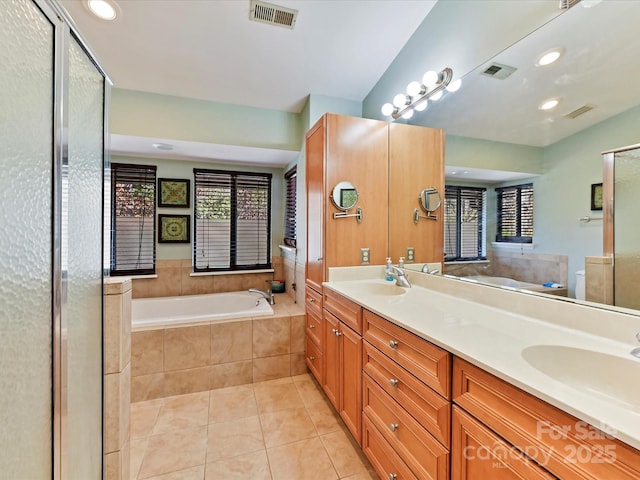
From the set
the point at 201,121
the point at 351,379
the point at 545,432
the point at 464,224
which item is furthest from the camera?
the point at 201,121

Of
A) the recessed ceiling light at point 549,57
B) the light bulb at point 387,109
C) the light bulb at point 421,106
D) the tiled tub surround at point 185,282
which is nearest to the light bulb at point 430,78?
the light bulb at point 421,106

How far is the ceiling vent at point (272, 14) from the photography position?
1.75 meters

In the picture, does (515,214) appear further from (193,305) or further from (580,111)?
(193,305)

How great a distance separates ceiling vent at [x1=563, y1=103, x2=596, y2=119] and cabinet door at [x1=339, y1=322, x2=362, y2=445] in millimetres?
1430

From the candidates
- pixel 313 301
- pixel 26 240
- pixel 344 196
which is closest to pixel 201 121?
pixel 344 196

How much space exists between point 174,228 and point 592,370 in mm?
3634

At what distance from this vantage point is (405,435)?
44.7 inches

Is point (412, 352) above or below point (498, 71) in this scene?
below

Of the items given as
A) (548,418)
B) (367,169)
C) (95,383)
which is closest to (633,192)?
(548,418)

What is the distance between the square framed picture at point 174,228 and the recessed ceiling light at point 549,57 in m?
3.41

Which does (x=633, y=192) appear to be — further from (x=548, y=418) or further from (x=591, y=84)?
(x=548, y=418)

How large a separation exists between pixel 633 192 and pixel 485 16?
1.30 meters

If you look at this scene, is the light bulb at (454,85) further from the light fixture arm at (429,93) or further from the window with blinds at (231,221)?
the window with blinds at (231,221)

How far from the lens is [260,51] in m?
2.10
